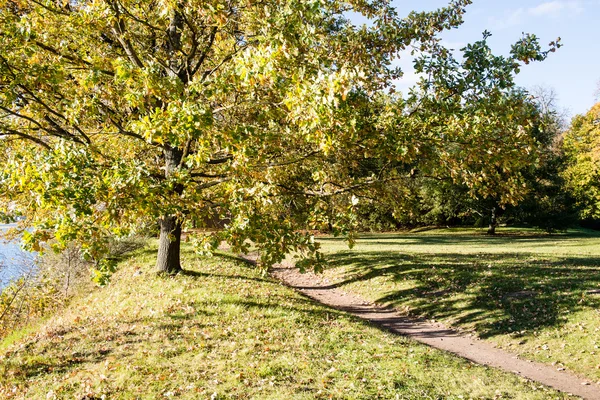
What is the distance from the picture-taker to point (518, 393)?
24.4 feet

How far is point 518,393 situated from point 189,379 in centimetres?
554

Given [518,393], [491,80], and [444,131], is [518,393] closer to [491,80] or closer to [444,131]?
[444,131]

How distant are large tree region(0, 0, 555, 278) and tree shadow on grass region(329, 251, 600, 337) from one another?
3394 mm

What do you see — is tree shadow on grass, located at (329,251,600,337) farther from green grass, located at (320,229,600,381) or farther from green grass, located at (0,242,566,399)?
green grass, located at (0,242,566,399)

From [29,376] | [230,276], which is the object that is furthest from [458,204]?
[29,376]

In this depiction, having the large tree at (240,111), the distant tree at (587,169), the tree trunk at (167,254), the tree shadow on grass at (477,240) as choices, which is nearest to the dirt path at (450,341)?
the large tree at (240,111)

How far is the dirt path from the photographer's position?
855 centimetres

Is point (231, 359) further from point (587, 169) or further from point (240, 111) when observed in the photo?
point (587, 169)

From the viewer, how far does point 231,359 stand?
25.9 ft

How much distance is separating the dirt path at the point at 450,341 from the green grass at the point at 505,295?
359 mm

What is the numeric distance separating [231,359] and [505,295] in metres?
9.38

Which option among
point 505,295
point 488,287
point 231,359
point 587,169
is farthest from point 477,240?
point 231,359

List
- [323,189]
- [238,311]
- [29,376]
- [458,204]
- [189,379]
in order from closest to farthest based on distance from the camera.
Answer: [189,379]
[29,376]
[238,311]
[323,189]
[458,204]

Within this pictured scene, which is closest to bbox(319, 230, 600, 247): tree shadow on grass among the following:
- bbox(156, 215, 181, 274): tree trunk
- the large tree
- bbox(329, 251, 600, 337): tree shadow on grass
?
bbox(329, 251, 600, 337): tree shadow on grass
